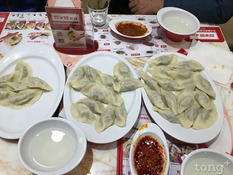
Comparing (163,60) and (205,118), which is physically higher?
(163,60)

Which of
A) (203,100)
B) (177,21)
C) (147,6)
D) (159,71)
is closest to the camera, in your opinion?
(203,100)

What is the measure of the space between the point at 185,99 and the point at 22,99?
1532mm

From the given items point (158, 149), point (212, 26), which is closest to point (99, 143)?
point (158, 149)

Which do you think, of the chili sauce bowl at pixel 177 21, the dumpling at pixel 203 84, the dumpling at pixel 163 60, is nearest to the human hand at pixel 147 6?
the chili sauce bowl at pixel 177 21

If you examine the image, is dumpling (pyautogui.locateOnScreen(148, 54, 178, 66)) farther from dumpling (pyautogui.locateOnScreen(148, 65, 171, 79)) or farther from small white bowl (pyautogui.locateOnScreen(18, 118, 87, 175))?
small white bowl (pyautogui.locateOnScreen(18, 118, 87, 175))

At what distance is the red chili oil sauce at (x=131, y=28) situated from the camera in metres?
2.12

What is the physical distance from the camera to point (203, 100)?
1.56 metres

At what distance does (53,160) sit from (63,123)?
0.85 feet

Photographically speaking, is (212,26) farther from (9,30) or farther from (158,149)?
(9,30)

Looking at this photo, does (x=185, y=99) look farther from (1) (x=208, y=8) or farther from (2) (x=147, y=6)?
(2) (x=147, y=6)

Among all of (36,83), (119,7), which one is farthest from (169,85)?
(119,7)

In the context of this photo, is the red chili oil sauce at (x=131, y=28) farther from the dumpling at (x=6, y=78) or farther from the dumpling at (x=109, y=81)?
the dumpling at (x=6, y=78)

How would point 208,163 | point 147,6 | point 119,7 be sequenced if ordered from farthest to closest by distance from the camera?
point 119,7, point 147,6, point 208,163

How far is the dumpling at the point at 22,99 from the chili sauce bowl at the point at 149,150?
1022 millimetres
